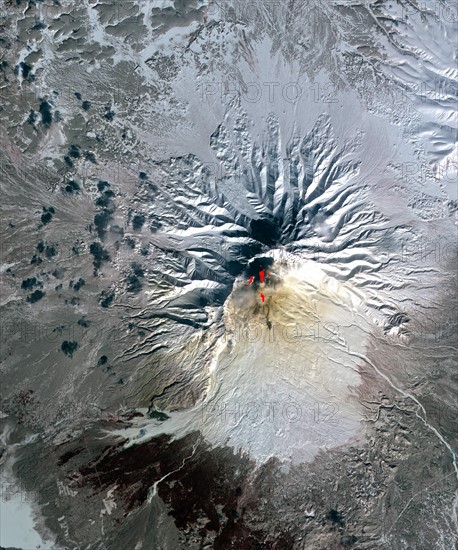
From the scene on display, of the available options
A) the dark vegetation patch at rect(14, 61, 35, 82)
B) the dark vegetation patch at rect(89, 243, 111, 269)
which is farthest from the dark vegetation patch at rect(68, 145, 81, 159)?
the dark vegetation patch at rect(89, 243, 111, 269)

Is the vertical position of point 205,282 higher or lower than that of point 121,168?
lower

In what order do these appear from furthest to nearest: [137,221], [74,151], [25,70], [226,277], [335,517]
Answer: [25,70] → [74,151] → [137,221] → [226,277] → [335,517]

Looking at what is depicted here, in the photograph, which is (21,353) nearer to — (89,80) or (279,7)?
(89,80)

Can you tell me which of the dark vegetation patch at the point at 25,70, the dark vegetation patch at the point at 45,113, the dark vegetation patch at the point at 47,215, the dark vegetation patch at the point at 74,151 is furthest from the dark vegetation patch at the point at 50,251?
the dark vegetation patch at the point at 25,70

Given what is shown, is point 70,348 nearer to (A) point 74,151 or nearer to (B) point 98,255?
(B) point 98,255

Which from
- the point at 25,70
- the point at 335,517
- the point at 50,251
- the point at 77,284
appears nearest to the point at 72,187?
the point at 50,251

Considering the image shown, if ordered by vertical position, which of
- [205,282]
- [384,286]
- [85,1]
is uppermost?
[85,1]

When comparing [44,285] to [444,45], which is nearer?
[44,285]

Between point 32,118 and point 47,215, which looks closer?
point 47,215

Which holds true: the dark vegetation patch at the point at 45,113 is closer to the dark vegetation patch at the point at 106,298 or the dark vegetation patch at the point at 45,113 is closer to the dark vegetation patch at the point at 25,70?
the dark vegetation patch at the point at 25,70

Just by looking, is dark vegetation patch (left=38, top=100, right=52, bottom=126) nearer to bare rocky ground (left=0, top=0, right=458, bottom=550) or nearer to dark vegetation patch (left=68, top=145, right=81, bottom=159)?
bare rocky ground (left=0, top=0, right=458, bottom=550)

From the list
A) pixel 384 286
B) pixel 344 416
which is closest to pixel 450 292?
pixel 384 286
